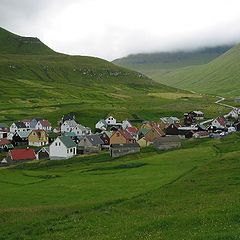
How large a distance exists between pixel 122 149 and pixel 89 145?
1820 cm

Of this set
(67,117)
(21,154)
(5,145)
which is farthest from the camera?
(67,117)

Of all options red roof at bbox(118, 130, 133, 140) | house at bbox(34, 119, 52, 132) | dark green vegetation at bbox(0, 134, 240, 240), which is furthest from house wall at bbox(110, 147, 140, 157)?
house at bbox(34, 119, 52, 132)

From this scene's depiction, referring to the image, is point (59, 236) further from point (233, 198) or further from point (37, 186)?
point (37, 186)

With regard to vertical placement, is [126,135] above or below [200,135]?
above

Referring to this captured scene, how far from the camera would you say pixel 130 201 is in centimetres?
4422

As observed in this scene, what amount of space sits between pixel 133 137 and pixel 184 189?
89.8 meters

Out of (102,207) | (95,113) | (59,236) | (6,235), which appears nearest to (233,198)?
(102,207)

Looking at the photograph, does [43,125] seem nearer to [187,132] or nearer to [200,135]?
[187,132]

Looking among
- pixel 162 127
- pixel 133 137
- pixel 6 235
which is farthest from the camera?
pixel 162 127

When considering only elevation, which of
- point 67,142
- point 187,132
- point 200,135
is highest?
point 187,132

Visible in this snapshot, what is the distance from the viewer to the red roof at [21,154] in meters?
116

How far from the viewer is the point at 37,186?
223 ft

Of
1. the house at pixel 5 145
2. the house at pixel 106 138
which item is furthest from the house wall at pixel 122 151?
the house at pixel 5 145

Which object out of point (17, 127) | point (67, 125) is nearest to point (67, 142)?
point (67, 125)
